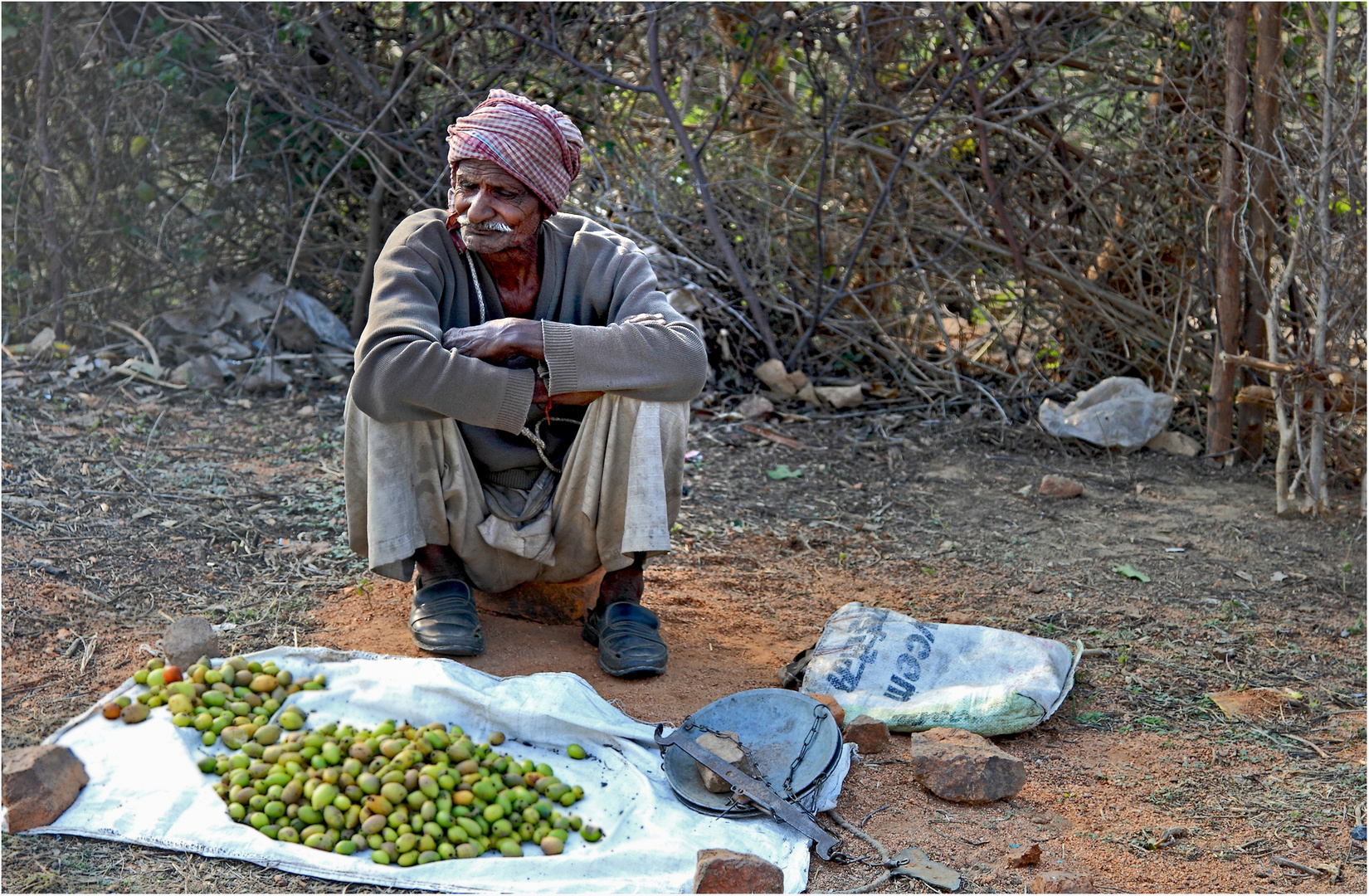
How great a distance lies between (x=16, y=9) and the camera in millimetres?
5008

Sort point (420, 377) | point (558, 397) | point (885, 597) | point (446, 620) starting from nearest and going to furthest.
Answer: point (420, 377), point (558, 397), point (446, 620), point (885, 597)

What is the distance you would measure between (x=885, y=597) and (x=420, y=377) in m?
1.69

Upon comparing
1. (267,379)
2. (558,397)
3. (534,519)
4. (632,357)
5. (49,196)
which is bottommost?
(267,379)

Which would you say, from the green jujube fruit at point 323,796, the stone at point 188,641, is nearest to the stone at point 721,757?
the green jujube fruit at point 323,796

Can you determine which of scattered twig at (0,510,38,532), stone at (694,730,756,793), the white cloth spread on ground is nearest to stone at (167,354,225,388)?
scattered twig at (0,510,38,532)

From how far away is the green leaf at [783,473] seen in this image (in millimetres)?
4469

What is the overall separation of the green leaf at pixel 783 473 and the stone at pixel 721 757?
2.27 metres

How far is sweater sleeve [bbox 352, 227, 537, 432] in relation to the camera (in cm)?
244

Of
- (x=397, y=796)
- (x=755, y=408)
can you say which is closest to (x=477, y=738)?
(x=397, y=796)

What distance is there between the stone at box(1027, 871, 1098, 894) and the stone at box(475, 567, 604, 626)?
1439 millimetres

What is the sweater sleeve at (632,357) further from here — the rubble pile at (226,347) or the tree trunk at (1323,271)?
the rubble pile at (226,347)

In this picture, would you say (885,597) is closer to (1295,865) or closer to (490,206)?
(1295,865)

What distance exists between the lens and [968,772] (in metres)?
2.26

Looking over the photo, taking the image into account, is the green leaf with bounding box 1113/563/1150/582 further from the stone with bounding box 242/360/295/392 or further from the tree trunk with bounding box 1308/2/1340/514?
the stone with bounding box 242/360/295/392
